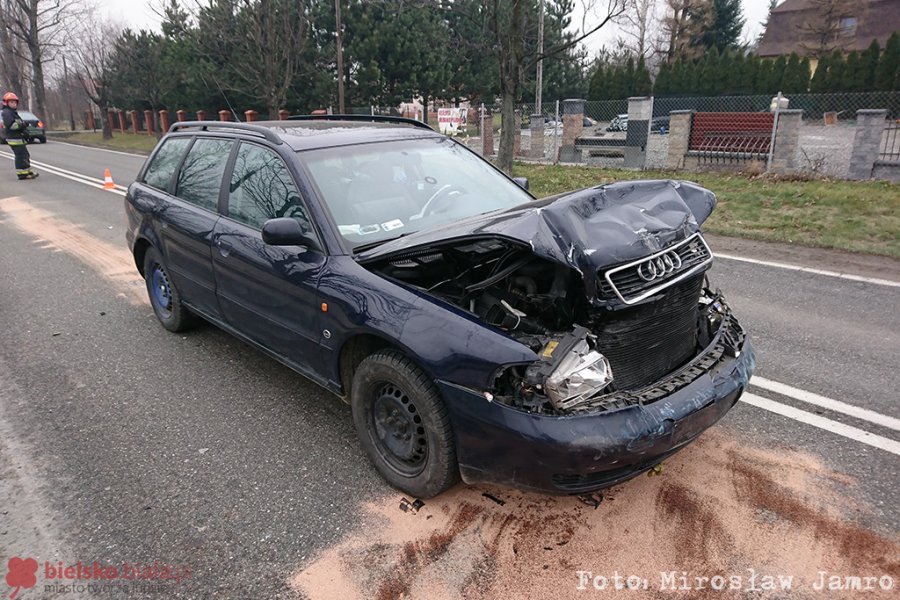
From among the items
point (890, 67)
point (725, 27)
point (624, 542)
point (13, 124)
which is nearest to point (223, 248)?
point (624, 542)

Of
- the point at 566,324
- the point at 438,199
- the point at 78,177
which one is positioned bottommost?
the point at 78,177

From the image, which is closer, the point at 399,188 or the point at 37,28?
the point at 399,188

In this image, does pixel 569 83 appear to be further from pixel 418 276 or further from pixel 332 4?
pixel 418 276

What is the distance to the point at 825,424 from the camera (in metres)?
3.56

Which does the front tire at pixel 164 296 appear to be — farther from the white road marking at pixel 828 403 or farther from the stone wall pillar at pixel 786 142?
the stone wall pillar at pixel 786 142

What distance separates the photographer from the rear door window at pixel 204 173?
4281 mm

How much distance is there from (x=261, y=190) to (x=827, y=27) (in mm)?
48278

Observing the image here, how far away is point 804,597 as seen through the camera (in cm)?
240

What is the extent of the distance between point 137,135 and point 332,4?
64.5 ft

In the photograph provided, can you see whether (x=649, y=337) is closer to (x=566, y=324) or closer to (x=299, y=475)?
(x=566, y=324)

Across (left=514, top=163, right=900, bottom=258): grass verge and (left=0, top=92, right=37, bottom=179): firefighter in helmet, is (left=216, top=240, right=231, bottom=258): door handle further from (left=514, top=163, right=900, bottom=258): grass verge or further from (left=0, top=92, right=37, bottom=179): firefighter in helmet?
(left=0, top=92, right=37, bottom=179): firefighter in helmet

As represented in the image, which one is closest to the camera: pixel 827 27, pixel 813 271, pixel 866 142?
pixel 813 271

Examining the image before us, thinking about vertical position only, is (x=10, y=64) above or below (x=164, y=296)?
above

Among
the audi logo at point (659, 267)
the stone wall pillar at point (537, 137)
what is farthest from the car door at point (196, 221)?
the stone wall pillar at point (537, 137)
